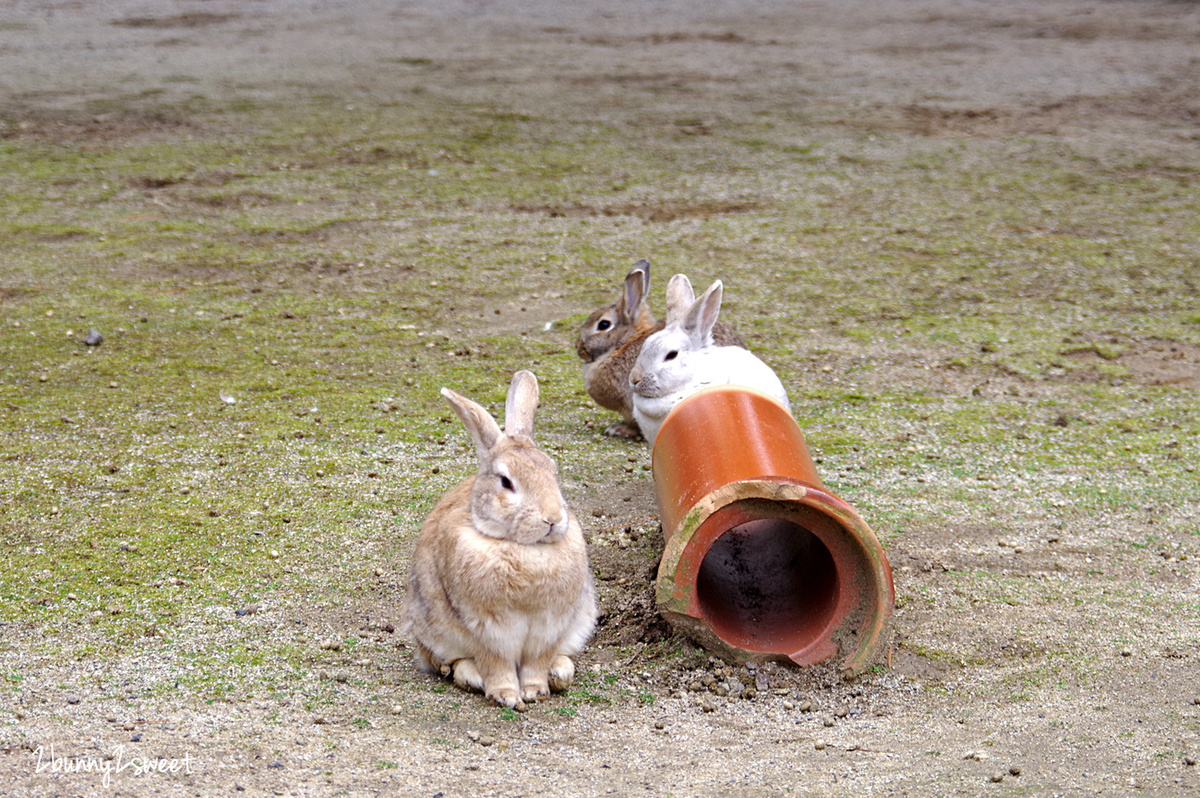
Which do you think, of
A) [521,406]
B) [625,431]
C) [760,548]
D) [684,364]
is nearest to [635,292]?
[625,431]

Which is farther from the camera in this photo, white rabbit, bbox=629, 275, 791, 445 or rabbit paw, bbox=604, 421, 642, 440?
rabbit paw, bbox=604, 421, 642, 440

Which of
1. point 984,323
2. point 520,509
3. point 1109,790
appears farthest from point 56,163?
point 1109,790

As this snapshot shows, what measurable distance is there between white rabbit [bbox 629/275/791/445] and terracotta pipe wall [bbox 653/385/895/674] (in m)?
0.24

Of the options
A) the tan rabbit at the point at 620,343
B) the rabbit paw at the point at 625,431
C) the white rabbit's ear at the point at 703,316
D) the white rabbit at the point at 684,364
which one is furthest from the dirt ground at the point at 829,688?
the white rabbit's ear at the point at 703,316

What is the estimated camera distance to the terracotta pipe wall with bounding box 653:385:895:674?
3568 mm

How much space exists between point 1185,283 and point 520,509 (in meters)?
5.73

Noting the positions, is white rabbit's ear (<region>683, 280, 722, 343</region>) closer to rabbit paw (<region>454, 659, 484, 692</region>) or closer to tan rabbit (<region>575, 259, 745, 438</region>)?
tan rabbit (<region>575, 259, 745, 438</region>)

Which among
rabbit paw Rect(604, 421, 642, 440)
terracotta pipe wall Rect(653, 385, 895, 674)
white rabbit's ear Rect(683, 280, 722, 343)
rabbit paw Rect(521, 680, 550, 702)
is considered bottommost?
rabbit paw Rect(604, 421, 642, 440)

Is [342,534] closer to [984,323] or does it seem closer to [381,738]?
[381,738]

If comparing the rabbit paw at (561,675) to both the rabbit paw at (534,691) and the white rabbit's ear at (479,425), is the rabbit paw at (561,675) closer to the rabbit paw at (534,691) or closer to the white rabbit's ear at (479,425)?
the rabbit paw at (534,691)

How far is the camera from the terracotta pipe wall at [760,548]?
3.57 meters

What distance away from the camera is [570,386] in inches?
243

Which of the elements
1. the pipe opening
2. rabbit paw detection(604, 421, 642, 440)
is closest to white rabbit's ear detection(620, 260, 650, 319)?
rabbit paw detection(604, 421, 642, 440)

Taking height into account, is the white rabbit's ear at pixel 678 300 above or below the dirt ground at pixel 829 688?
above
